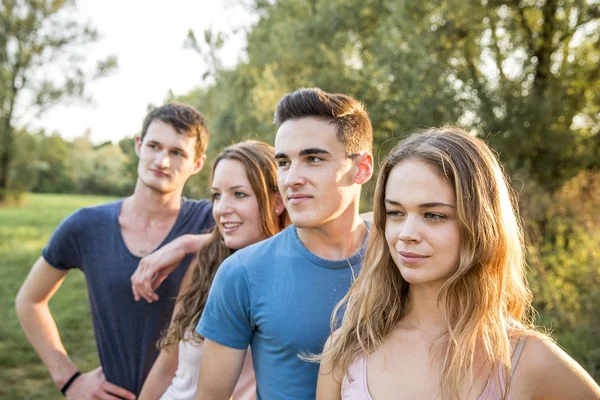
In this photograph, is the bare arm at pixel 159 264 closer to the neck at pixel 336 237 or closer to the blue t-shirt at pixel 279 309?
the blue t-shirt at pixel 279 309

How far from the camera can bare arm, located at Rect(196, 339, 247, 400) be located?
7.69ft

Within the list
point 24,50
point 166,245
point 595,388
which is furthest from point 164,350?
point 24,50

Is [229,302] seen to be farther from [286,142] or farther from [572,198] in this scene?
[572,198]

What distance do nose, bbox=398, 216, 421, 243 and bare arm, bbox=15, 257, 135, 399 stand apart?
238 cm

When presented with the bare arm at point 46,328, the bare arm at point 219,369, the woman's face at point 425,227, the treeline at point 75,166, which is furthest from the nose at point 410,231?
the treeline at point 75,166

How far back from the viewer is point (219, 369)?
2.36 meters

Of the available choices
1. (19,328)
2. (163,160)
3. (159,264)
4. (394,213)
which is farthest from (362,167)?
(19,328)

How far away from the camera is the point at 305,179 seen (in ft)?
7.82

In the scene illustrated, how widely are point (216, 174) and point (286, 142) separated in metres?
0.79

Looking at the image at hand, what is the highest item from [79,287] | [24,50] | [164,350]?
[24,50]

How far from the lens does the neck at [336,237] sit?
2.42m

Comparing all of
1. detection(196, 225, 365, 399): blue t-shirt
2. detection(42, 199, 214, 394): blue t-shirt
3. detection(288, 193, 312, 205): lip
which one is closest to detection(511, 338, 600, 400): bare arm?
detection(196, 225, 365, 399): blue t-shirt

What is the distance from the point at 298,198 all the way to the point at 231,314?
1.72 feet

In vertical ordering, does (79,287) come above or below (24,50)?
below
